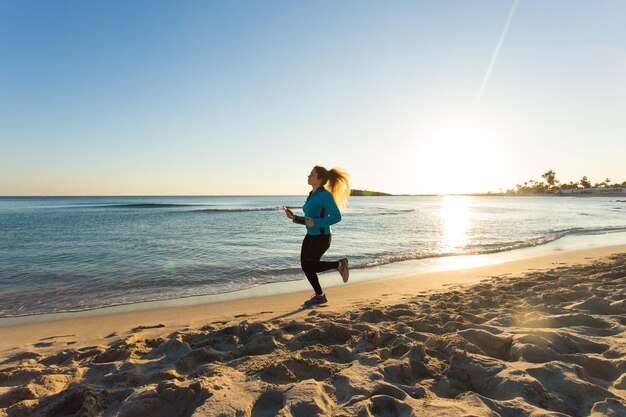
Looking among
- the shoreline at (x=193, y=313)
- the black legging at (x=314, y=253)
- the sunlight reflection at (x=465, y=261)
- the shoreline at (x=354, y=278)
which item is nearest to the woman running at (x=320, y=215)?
the black legging at (x=314, y=253)

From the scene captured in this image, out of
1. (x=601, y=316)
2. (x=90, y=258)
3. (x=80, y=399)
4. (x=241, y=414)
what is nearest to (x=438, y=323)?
(x=601, y=316)

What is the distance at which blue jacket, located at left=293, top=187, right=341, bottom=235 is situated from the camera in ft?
19.0

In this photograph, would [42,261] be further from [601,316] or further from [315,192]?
[601,316]

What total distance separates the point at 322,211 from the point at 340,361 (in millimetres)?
2877

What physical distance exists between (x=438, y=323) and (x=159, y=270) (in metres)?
7.42

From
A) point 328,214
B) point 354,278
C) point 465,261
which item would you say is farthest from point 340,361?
point 465,261

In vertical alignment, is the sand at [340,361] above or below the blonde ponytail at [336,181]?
below

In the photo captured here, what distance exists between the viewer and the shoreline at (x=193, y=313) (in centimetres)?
464

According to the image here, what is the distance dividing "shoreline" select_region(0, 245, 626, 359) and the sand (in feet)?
0.16

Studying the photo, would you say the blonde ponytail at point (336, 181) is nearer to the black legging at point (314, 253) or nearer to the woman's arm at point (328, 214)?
the woman's arm at point (328, 214)

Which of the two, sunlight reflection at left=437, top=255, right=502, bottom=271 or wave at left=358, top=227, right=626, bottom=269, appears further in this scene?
wave at left=358, top=227, right=626, bottom=269

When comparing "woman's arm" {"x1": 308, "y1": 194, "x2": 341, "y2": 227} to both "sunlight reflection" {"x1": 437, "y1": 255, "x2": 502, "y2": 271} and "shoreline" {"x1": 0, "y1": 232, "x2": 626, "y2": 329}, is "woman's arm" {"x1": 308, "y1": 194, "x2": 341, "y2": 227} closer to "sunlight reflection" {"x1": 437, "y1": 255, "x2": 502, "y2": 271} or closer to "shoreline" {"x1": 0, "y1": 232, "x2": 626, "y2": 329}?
"shoreline" {"x1": 0, "y1": 232, "x2": 626, "y2": 329}

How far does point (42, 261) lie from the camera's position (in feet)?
34.8

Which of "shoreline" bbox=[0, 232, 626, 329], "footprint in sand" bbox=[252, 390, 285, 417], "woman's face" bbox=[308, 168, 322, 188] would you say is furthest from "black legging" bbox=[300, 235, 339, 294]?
"footprint in sand" bbox=[252, 390, 285, 417]
